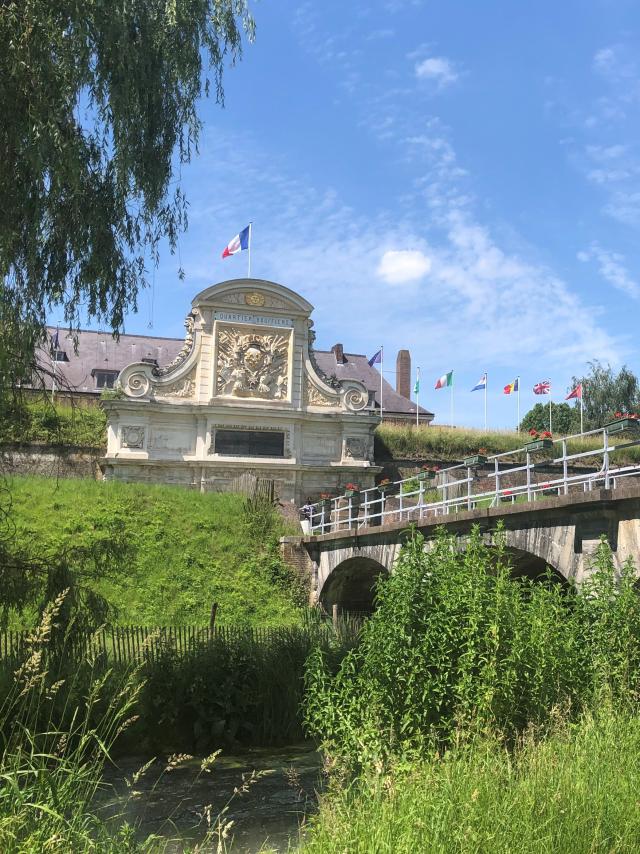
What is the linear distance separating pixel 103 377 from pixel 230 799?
28.5 m

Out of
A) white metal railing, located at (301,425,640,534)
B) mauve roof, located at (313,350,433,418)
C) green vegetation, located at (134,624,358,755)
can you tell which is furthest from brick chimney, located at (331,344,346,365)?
green vegetation, located at (134,624,358,755)

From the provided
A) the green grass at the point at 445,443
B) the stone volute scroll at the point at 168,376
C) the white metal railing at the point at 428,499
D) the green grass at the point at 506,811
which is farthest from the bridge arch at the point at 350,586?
the green grass at the point at 506,811

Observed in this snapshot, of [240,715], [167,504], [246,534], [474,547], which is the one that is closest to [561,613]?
[474,547]

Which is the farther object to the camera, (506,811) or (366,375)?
(366,375)

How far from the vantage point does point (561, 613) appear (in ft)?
26.9

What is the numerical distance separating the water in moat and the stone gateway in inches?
717

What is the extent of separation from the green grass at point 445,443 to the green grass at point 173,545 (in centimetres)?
918

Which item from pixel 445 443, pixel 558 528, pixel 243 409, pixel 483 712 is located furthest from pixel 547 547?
pixel 445 443

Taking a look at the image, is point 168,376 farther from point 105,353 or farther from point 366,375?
point 366,375

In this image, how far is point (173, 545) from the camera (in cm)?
2159

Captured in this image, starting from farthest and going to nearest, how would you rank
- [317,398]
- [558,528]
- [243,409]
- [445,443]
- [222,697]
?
1. [445,443]
2. [317,398]
3. [243,409]
4. [222,697]
5. [558,528]

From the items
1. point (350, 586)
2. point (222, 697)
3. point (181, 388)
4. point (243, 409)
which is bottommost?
point (222, 697)

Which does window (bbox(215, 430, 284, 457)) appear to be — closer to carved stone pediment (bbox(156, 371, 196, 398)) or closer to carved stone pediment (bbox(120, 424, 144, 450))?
carved stone pediment (bbox(156, 371, 196, 398))

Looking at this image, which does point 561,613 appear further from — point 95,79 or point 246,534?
point 246,534
